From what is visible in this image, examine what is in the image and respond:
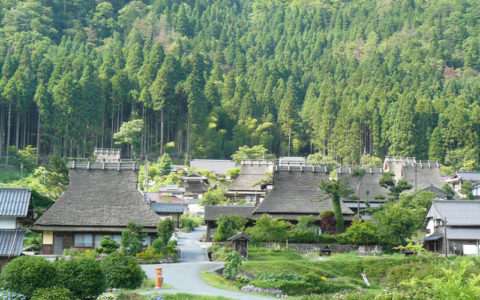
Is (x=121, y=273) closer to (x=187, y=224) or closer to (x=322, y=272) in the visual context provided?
(x=322, y=272)

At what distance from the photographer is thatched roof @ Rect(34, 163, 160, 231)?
127 ft

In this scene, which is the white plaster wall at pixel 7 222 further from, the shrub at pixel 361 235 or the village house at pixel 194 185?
the village house at pixel 194 185

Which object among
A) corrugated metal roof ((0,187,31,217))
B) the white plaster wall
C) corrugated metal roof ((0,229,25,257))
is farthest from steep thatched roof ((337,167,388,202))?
corrugated metal roof ((0,229,25,257))

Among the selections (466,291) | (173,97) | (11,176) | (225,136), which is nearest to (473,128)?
(225,136)

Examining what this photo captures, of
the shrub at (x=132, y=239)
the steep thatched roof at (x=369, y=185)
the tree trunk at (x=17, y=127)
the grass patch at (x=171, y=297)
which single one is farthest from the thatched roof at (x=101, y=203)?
the tree trunk at (x=17, y=127)

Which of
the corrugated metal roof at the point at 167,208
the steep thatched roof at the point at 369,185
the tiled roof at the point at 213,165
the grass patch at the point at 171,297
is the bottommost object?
the grass patch at the point at 171,297

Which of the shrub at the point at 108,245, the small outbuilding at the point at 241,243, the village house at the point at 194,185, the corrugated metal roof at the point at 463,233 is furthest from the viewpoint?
the village house at the point at 194,185

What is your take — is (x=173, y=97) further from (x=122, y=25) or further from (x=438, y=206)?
(x=122, y=25)

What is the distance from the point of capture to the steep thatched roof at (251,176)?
60.5 metres

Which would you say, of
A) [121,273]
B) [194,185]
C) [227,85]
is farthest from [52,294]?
[227,85]

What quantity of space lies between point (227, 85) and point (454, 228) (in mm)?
51714

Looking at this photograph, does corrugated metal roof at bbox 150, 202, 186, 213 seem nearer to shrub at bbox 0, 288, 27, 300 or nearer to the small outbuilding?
the small outbuilding

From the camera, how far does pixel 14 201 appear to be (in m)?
29.6

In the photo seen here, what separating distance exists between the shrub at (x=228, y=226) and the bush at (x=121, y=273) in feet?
43.3
